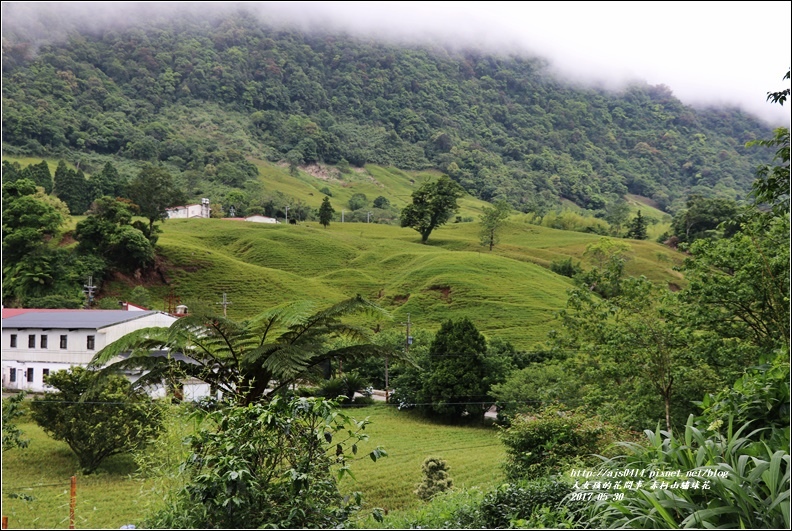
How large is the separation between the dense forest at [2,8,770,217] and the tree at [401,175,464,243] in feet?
33.0

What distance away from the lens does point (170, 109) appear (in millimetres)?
108000

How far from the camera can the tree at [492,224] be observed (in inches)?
1170

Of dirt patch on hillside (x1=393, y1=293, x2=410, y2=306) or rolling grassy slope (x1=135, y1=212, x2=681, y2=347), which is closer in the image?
rolling grassy slope (x1=135, y1=212, x2=681, y2=347)

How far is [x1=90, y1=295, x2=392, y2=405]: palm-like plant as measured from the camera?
25.7 ft

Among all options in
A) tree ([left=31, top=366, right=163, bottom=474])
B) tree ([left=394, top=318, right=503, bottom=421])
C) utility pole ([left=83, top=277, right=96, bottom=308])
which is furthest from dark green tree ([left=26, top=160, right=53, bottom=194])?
tree ([left=31, top=366, right=163, bottom=474])

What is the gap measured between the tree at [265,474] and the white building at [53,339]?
12.0 m

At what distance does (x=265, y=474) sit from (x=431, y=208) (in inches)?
1174

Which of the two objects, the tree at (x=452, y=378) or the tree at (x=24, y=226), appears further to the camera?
the tree at (x=452, y=378)

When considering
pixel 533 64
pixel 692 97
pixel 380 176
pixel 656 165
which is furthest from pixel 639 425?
pixel 380 176

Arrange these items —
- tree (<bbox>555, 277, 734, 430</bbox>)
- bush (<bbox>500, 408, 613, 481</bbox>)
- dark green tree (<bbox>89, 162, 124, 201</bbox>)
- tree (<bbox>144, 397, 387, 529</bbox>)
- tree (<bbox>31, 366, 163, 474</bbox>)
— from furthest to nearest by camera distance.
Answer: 1. dark green tree (<bbox>89, 162, 124, 201</bbox>)
2. tree (<bbox>31, 366, 163, 474</bbox>)
3. tree (<bbox>555, 277, 734, 430</bbox>)
4. bush (<bbox>500, 408, 613, 481</bbox>)
5. tree (<bbox>144, 397, 387, 529</bbox>)

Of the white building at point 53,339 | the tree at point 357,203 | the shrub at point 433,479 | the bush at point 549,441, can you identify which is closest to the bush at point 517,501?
the bush at point 549,441

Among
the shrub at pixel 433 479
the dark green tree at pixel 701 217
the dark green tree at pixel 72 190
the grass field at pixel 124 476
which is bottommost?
the grass field at pixel 124 476

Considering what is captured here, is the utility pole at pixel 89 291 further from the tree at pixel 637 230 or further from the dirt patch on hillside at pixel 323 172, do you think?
the dirt patch on hillside at pixel 323 172

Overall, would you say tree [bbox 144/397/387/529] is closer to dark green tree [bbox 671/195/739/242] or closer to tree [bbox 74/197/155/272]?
tree [bbox 74/197/155/272]
